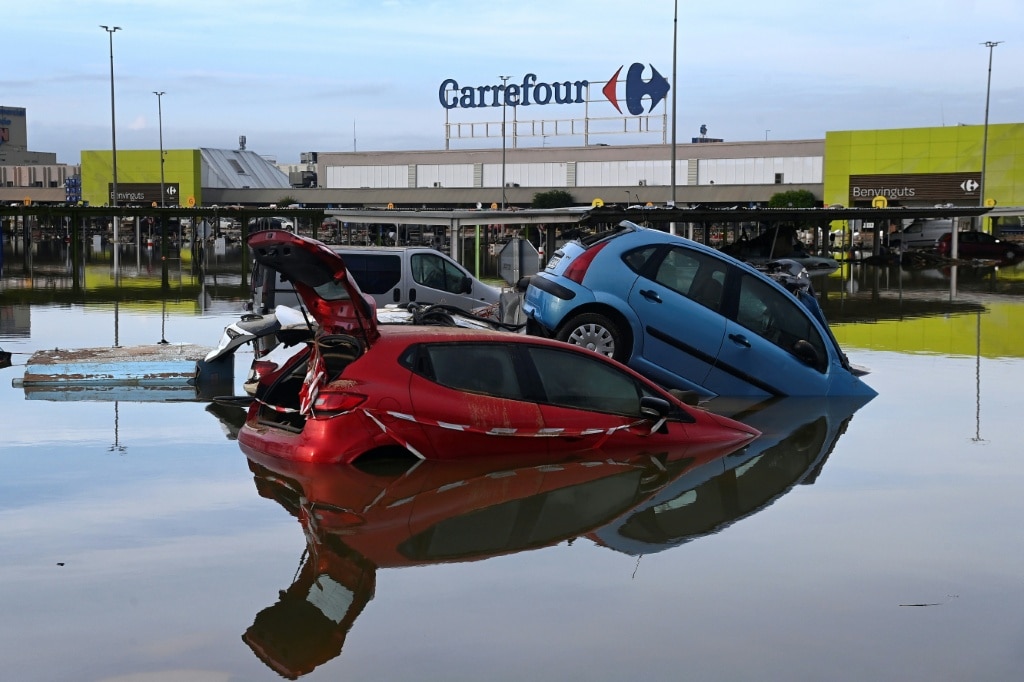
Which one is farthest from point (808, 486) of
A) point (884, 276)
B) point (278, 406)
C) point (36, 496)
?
point (884, 276)

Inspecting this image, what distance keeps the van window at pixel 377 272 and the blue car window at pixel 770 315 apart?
8.41 metres

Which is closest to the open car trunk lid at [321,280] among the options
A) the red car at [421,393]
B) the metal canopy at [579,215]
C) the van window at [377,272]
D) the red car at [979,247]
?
the red car at [421,393]

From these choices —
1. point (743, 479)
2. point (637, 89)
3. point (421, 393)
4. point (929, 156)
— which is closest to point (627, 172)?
point (637, 89)

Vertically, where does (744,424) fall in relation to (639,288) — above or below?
below

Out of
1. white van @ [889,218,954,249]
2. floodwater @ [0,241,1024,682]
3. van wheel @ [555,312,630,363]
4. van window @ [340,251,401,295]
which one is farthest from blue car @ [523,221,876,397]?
white van @ [889,218,954,249]

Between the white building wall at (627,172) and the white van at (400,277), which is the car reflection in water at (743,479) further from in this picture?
the white building wall at (627,172)

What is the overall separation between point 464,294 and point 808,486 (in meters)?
12.2

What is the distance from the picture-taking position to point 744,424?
11797 mm

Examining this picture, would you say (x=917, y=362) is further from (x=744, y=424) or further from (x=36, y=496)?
(x=36, y=496)

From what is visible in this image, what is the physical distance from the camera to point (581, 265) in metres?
14.0

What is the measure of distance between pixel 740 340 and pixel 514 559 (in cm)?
670

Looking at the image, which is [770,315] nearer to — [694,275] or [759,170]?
[694,275]

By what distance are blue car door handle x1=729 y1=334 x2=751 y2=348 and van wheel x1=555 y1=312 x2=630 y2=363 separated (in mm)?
1133

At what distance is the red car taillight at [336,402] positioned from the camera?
9.23 meters
